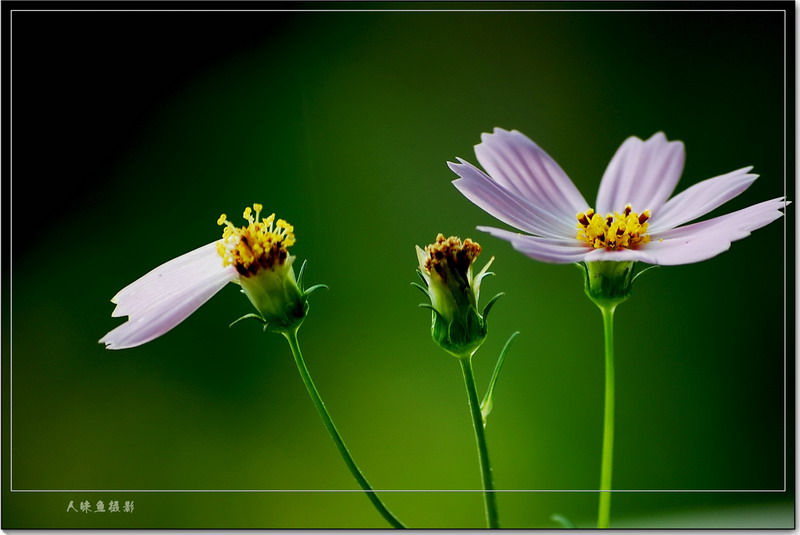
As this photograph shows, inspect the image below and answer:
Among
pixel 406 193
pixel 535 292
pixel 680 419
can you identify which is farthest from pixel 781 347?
pixel 406 193

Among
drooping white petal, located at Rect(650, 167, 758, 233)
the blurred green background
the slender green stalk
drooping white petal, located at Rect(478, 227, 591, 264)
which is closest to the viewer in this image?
drooping white petal, located at Rect(478, 227, 591, 264)

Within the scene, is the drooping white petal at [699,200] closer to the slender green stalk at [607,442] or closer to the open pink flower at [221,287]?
the slender green stalk at [607,442]

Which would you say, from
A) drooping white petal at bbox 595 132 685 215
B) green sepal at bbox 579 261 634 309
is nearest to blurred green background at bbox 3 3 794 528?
drooping white petal at bbox 595 132 685 215

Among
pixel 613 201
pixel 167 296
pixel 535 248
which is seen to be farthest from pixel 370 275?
pixel 535 248

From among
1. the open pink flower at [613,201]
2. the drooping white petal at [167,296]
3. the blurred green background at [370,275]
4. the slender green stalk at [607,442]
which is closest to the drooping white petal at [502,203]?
the open pink flower at [613,201]

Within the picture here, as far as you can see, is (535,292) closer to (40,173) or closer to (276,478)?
(276,478)

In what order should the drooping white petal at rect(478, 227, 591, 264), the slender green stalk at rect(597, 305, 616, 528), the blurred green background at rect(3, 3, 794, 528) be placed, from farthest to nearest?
1. the blurred green background at rect(3, 3, 794, 528)
2. the slender green stalk at rect(597, 305, 616, 528)
3. the drooping white petal at rect(478, 227, 591, 264)

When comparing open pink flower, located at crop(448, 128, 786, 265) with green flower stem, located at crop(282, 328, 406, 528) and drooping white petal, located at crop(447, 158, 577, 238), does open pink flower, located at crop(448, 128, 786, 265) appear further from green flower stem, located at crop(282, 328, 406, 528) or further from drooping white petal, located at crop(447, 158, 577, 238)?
green flower stem, located at crop(282, 328, 406, 528)
